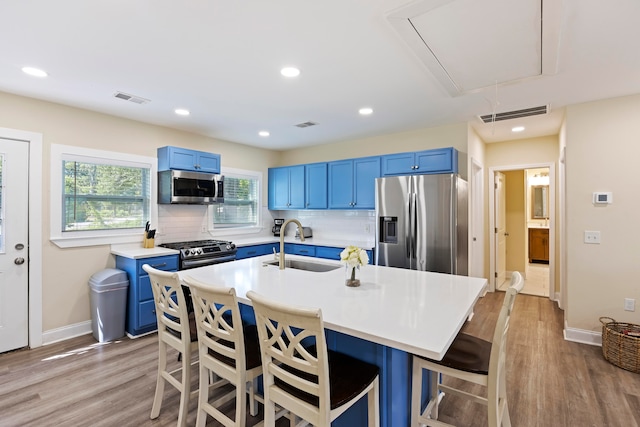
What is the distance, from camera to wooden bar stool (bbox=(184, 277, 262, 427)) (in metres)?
1.58

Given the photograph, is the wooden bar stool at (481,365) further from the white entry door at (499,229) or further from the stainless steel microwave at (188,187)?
the white entry door at (499,229)

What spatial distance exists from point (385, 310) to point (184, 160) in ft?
11.7

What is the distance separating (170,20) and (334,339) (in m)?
2.12

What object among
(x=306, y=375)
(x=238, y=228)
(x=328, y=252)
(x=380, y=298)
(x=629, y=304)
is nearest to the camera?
(x=306, y=375)

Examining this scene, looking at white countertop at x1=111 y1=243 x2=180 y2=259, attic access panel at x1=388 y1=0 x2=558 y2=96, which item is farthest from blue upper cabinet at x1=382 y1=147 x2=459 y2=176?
white countertop at x1=111 y1=243 x2=180 y2=259

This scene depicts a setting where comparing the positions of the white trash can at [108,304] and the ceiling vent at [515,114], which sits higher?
the ceiling vent at [515,114]

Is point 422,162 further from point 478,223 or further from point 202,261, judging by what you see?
point 202,261

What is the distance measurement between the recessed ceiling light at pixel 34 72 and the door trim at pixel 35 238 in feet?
2.73

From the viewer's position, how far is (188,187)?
4172 millimetres

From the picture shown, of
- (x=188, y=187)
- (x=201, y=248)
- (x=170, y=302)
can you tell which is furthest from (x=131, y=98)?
(x=170, y=302)

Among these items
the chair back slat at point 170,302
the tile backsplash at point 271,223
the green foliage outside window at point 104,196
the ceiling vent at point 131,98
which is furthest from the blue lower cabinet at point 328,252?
the ceiling vent at point 131,98

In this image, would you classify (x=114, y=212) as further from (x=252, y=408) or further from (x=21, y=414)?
(x=252, y=408)

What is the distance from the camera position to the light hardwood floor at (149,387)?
6.89ft

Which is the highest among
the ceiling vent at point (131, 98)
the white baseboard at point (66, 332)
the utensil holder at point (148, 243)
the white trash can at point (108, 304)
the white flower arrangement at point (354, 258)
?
the ceiling vent at point (131, 98)
